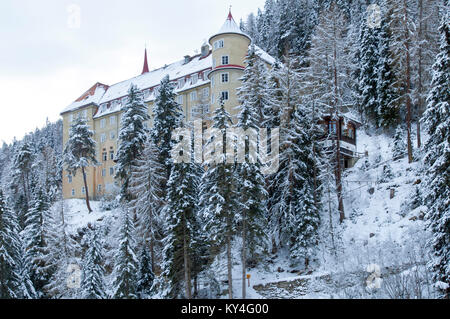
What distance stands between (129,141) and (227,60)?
1548 centimetres

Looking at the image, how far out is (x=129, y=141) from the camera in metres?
38.1

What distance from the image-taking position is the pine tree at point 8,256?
2500 cm

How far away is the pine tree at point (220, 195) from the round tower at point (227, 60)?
1805 centimetres

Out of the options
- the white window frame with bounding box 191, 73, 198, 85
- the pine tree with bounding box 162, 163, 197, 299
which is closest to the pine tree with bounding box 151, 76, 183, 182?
the pine tree with bounding box 162, 163, 197, 299

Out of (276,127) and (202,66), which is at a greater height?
(202,66)

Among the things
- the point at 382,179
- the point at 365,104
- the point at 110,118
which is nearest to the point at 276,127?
the point at 382,179

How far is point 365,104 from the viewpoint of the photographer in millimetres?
44531

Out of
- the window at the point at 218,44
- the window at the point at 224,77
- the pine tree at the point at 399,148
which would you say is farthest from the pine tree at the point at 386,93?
the window at the point at 218,44

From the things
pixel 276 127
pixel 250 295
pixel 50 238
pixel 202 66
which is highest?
pixel 202 66

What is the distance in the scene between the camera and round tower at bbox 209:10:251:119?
44531mm

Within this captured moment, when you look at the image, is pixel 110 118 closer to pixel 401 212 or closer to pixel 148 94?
pixel 148 94

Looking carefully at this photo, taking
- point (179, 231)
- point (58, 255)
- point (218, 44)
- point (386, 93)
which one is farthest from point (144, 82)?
point (179, 231)
